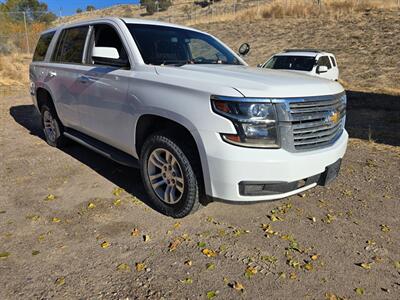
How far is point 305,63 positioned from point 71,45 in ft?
26.5

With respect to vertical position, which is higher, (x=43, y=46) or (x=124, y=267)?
(x=43, y=46)

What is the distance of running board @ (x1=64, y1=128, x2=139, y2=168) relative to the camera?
13.7 ft

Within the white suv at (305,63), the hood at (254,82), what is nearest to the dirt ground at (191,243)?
the hood at (254,82)

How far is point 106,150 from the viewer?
14.6 feet

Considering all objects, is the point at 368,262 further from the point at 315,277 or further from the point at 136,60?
the point at 136,60

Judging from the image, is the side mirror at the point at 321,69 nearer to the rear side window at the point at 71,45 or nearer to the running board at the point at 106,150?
the rear side window at the point at 71,45

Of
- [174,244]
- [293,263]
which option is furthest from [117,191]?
[293,263]

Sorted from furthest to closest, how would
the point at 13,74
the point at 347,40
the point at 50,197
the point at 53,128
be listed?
the point at 347,40, the point at 13,74, the point at 53,128, the point at 50,197

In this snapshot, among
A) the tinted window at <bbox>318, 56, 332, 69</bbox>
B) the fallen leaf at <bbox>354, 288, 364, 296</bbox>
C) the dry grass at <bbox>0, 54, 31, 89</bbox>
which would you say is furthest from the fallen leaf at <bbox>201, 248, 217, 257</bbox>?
the dry grass at <bbox>0, 54, 31, 89</bbox>

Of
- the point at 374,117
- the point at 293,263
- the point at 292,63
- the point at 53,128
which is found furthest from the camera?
the point at 292,63

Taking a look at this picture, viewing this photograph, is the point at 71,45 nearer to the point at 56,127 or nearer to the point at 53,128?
the point at 56,127

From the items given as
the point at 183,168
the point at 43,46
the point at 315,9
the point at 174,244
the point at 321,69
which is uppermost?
the point at 43,46

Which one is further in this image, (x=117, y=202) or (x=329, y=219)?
(x=117, y=202)

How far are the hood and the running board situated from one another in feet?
3.66
